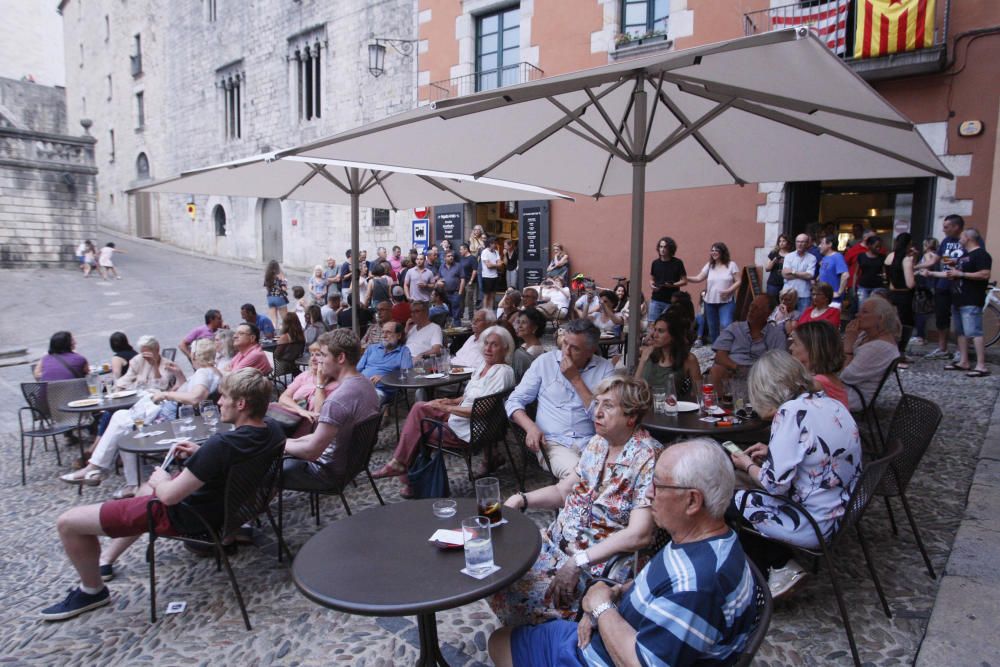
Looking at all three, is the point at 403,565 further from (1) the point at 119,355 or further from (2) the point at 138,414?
(1) the point at 119,355

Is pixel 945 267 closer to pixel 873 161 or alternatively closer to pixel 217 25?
pixel 873 161

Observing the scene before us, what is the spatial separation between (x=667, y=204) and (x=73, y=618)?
10.4m

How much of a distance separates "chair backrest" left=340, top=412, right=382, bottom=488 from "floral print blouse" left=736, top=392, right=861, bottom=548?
2.13m

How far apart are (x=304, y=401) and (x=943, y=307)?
24.4 feet

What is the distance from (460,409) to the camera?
14.7 feet

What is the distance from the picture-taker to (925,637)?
2.65m

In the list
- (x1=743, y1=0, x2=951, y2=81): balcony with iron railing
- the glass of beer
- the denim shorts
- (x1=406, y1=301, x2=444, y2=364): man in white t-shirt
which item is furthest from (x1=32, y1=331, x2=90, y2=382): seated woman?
(x1=743, y1=0, x2=951, y2=81): balcony with iron railing

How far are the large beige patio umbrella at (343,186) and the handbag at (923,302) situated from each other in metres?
5.07

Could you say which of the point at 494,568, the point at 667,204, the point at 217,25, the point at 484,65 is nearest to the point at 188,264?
the point at 217,25

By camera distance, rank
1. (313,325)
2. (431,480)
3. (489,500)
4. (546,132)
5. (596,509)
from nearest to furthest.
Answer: (489,500)
(596,509)
(431,480)
(546,132)
(313,325)

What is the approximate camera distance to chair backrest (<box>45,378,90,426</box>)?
5392 mm

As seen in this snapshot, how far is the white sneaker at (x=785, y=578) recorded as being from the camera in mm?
2824

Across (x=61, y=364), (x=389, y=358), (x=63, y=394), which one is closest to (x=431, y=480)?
(x=389, y=358)

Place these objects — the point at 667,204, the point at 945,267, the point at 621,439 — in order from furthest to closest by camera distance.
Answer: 1. the point at 667,204
2. the point at 945,267
3. the point at 621,439
